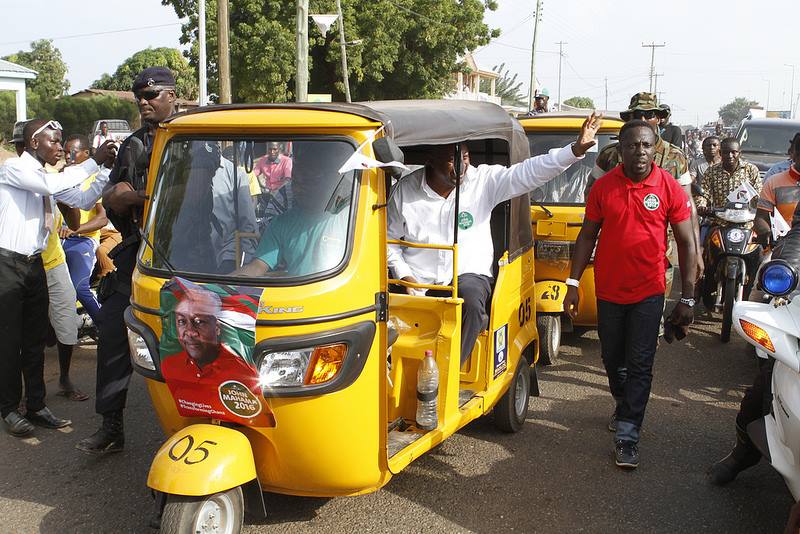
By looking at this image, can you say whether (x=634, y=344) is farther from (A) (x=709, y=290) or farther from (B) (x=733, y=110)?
(B) (x=733, y=110)

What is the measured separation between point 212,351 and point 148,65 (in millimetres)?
57567

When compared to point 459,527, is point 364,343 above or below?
above

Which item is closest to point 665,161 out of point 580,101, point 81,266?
point 81,266

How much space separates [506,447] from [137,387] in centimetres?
300

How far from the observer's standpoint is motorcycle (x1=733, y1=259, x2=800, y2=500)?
336 centimetres

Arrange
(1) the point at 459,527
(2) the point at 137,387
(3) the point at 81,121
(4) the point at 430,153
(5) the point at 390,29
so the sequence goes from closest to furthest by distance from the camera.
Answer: (1) the point at 459,527 < (4) the point at 430,153 < (2) the point at 137,387 < (5) the point at 390,29 < (3) the point at 81,121

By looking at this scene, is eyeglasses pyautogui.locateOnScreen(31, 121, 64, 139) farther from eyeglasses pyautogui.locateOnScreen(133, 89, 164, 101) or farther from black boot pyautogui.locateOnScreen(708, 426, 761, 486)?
black boot pyautogui.locateOnScreen(708, 426, 761, 486)

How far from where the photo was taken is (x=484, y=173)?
5023 millimetres

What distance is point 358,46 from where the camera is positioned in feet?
106

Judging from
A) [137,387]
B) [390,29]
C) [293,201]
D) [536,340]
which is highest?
[390,29]

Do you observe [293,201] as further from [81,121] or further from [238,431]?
[81,121]

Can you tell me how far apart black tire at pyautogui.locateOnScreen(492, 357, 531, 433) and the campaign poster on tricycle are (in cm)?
204

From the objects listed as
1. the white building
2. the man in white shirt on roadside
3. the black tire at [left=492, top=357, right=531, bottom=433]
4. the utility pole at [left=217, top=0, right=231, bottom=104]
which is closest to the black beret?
the man in white shirt on roadside

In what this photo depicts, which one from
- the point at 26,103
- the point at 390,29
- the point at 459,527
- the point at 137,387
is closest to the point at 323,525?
the point at 459,527
